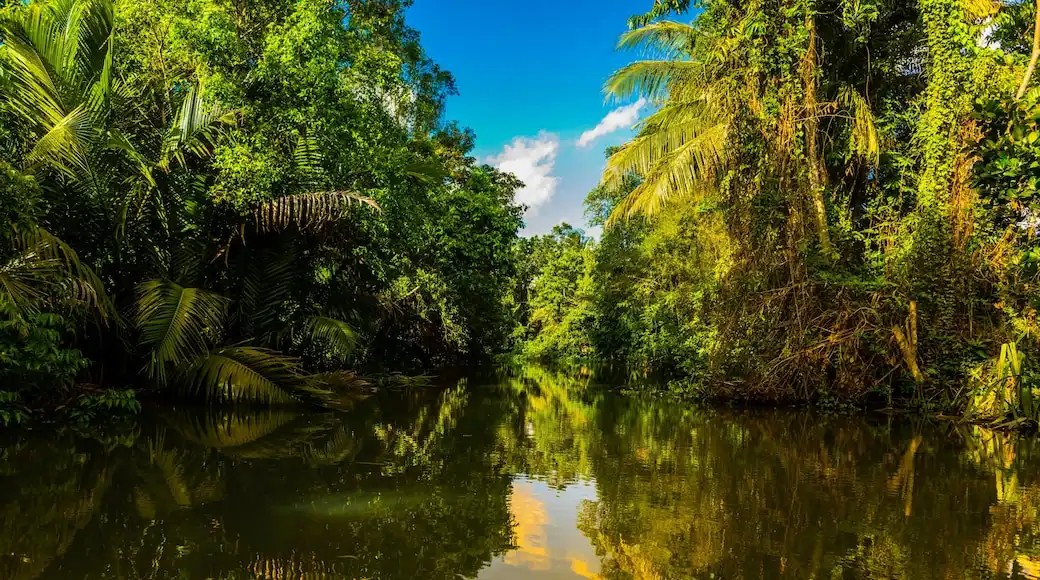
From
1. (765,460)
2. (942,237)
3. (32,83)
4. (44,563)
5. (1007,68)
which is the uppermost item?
(1007,68)

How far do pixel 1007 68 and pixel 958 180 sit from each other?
5.40 feet

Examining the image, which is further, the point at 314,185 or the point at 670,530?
the point at 314,185

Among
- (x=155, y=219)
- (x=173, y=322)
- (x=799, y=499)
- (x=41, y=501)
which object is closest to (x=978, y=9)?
(x=799, y=499)

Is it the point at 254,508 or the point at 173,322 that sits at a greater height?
the point at 173,322

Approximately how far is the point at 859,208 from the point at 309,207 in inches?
380

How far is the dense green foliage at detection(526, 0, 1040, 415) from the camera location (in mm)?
8922

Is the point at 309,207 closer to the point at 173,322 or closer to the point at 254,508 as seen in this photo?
the point at 173,322

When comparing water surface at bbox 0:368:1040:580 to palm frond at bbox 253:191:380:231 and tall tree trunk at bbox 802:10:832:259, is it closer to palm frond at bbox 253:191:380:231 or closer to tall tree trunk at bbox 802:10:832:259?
palm frond at bbox 253:191:380:231

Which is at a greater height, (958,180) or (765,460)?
(958,180)

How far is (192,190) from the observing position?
8.84 meters

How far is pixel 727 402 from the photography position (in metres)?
10.5

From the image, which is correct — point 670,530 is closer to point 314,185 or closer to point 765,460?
point 765,460

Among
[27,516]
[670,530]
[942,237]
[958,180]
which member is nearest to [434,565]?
[670,530]

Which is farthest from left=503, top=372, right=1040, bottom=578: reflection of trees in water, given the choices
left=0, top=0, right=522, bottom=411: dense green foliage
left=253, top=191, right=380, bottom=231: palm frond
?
left=0, top=0, right=522, bottom=411: dense green foliage
